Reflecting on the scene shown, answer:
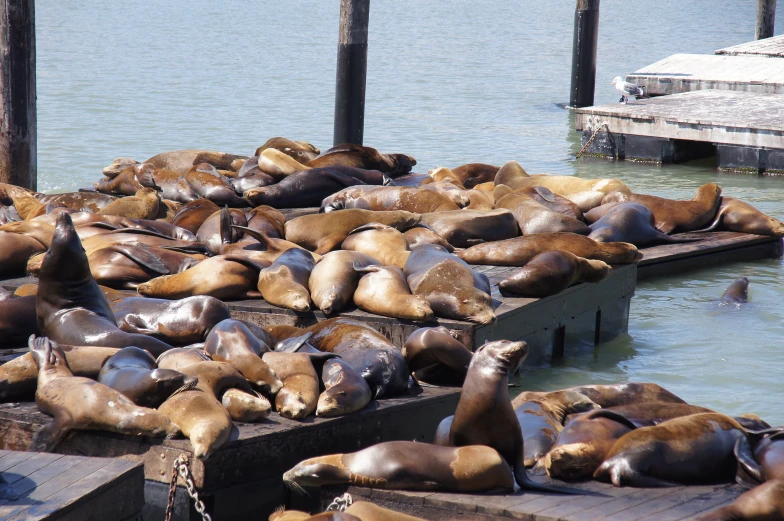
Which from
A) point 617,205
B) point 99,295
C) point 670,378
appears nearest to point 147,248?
point 99,295

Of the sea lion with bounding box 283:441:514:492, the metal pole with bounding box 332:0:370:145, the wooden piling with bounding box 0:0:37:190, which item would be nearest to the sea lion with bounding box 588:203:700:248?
the sea lion with bounding box 283:441:514:492

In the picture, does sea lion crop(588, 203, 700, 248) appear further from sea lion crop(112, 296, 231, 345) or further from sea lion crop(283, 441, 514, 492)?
sea lion crop(283, 441, 514, 492)

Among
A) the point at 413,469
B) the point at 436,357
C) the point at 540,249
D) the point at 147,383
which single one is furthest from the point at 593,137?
the point at 413,469

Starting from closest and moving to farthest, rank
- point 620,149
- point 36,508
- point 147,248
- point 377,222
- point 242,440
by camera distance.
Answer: point 36,508 < point 242,440 < point 147,248 < point 377,222 < point 620,149

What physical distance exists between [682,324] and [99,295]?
4.08 metres

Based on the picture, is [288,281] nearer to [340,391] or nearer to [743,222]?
[340,391]

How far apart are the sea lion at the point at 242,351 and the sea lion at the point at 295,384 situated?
0.17ft

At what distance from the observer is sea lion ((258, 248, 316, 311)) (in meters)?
5.52

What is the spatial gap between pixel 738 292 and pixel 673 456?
13.7 ft

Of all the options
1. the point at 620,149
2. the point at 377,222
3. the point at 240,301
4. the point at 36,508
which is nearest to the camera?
the point at 36,508

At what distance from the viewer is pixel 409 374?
4.74 m

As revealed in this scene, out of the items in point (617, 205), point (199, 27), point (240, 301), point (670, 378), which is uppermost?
point (199, 27)

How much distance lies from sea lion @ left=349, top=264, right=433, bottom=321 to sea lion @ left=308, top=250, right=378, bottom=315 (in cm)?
5

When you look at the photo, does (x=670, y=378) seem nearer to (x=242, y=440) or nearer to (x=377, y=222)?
(x=377, y=222)
